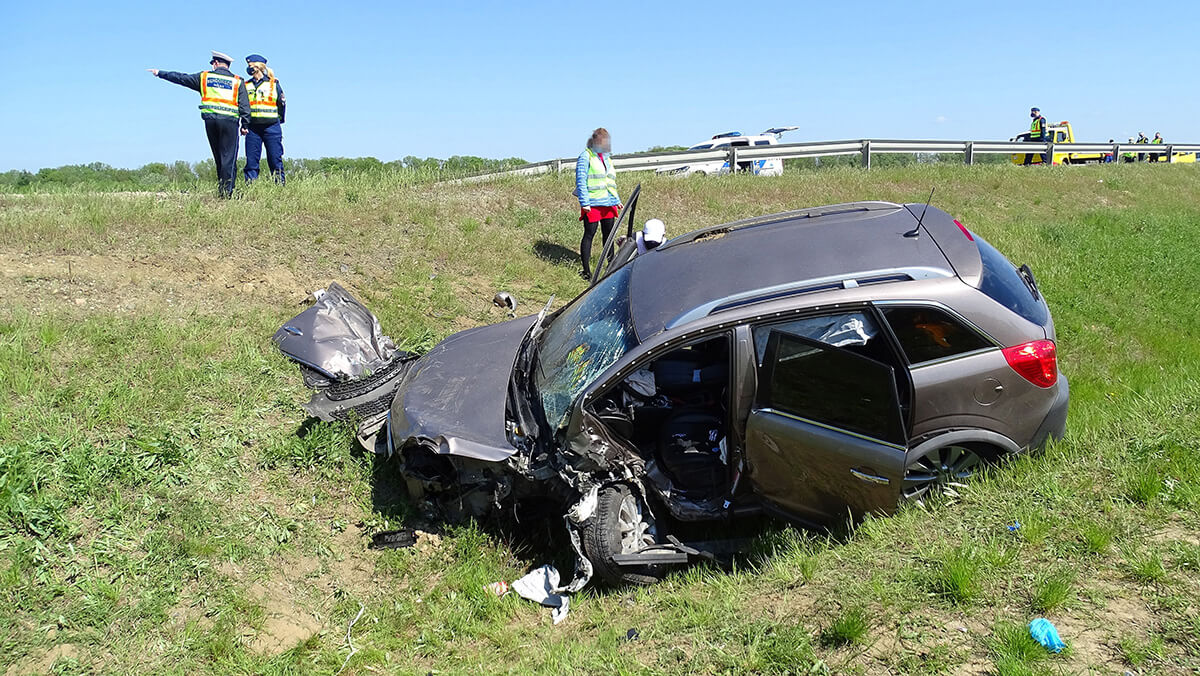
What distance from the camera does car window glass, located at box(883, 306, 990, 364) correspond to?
4238mm

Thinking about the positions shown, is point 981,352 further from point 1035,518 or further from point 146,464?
point 146,464

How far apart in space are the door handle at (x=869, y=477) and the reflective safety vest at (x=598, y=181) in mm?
6996

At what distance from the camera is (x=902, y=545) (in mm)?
4094

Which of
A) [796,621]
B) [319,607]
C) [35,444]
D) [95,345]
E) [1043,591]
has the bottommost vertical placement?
[319,607]

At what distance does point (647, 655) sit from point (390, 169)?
10.7 meters

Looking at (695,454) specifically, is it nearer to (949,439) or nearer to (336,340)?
(949,439)

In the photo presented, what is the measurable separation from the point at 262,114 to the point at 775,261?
9136 mm

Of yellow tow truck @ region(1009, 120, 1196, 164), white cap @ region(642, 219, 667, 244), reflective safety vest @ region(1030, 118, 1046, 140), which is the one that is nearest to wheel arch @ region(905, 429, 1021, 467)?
white cap @ region(642, 219, 667, 244)

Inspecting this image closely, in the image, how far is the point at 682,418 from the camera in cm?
486

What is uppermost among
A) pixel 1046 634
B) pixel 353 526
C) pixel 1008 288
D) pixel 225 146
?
pixel 225 146

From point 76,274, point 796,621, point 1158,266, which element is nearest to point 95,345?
point 76,274

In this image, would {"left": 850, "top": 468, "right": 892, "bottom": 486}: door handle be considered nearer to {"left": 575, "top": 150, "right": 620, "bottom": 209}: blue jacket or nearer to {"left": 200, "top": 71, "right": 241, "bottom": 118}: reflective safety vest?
{"left": 575, "top": 150, "right": 620, "bottom": 209}: blue jacket

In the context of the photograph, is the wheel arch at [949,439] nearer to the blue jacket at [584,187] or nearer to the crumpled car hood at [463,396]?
the crumpled car hood at [463,396]

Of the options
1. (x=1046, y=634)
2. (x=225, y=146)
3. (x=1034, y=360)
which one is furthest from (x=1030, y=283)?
(x=225, y=146)
